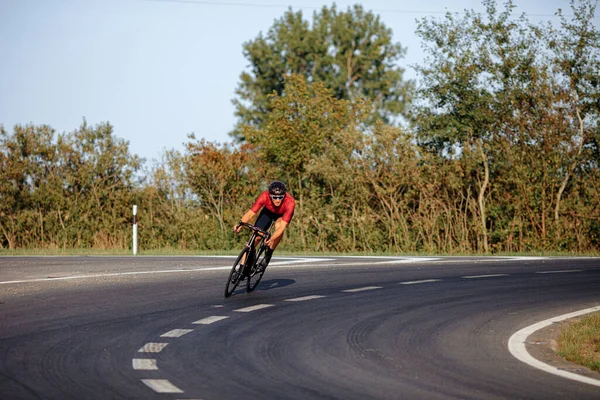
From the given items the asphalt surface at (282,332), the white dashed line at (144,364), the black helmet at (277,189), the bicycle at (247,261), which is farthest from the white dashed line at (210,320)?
the black helmet at (277,189)

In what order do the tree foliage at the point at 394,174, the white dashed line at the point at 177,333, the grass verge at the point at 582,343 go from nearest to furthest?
the grass verge at the point at 582,343 → the white dashed line at the point at 177,333 → the tree foliage at the point at 394,174

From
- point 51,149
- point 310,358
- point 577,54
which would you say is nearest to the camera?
point 310,358

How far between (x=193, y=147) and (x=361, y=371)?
2436 cm

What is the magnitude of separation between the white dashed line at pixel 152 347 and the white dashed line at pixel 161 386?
1471 mm

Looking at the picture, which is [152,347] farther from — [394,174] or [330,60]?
[330,60]

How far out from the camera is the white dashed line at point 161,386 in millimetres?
7301

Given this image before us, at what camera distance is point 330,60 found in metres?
63.8

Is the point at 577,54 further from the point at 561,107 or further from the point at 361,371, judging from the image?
the point at 361,371

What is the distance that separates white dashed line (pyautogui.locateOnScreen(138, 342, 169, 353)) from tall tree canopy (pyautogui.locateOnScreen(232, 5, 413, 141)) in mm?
52625

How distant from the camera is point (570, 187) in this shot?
27594 mm

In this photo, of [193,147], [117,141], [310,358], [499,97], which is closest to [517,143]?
[499,97]

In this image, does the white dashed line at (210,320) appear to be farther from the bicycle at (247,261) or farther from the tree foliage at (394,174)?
the tree foliage at (394,174)

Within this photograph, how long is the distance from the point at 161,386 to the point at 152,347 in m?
1.96

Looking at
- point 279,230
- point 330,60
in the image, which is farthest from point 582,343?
point 330,60
